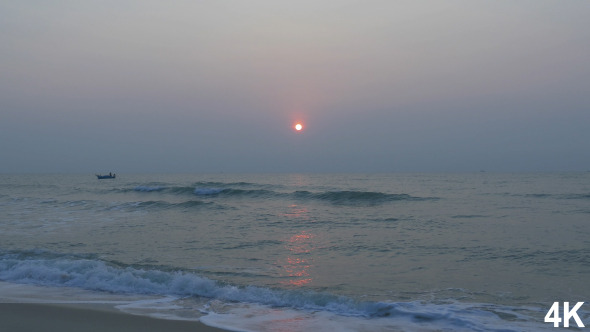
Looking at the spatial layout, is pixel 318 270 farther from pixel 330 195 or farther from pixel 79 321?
pixel 330 195

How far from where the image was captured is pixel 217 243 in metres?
13.8

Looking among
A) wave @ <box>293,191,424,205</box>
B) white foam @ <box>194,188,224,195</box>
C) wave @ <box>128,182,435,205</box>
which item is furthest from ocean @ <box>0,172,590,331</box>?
white foam @ <box>194,188,224,195</box>

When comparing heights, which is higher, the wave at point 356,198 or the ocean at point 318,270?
the wave at point 356,198

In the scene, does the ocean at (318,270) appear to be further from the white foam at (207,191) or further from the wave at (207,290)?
the white foam at (207,191)

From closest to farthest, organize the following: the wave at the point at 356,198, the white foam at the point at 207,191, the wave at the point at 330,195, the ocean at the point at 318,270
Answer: the ocean at the point at 318,270, the wave at the point at 356,198, the wave at the point at 330,195, the white foam at the point at 207,191

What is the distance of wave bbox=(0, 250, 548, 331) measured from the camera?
6891 mm

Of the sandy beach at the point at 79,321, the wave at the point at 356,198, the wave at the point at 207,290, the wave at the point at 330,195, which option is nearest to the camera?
the sandy beach at the point at 79,321

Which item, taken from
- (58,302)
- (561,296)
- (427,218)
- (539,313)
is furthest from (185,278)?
(427,218)

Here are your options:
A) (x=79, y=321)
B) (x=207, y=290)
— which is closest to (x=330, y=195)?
(x=207, y=290)

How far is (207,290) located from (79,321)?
2.47 metres

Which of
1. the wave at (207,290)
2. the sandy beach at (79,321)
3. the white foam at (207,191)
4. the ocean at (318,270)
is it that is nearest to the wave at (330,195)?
the white foam at (207,191)

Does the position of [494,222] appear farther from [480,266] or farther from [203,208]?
[203,208]

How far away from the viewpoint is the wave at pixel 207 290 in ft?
22.6

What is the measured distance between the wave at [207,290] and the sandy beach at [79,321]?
0.81 metres
